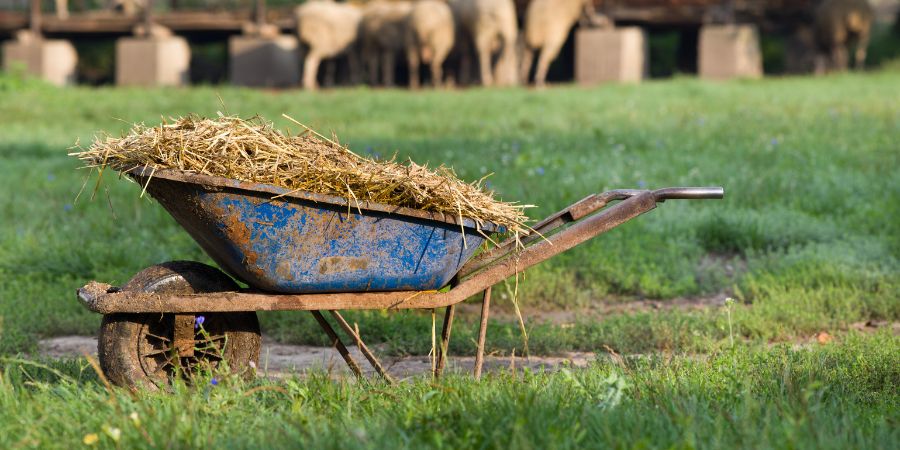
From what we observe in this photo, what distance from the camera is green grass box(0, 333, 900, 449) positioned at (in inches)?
121

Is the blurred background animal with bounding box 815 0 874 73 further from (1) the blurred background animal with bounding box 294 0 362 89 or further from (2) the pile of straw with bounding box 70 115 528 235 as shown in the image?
(2) the pile of straw with bounding box 70 115 528 235

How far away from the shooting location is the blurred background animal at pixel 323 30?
61.6 feet

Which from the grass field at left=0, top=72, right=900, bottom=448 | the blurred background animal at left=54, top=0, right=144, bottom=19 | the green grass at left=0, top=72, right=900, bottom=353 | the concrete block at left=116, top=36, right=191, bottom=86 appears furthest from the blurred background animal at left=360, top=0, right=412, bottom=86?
the green grass at left=0, top=72, right=900, bottom=353

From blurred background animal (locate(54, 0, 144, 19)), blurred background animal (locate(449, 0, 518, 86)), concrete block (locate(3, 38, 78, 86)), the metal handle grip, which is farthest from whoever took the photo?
blurred background animal (locate(54, 0, 144, 19))

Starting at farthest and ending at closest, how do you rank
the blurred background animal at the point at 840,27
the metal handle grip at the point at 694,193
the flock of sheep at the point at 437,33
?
the blurred background animal at the point at 840,27, the flock of sheep at the point at 437,33, the metal handle grip at the point at 694,193

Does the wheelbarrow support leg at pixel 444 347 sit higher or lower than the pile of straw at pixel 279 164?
lower

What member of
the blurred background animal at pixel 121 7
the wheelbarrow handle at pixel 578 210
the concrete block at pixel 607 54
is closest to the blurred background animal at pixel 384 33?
the concrete block at pixel 607 54

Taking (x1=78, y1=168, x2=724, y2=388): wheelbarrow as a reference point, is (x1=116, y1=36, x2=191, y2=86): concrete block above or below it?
below

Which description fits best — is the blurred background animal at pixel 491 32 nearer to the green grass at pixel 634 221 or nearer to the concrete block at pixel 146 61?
the green grass at pixel 634 221

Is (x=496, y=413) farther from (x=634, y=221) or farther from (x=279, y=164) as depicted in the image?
(x=634, y=221)

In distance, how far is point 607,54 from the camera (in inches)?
733

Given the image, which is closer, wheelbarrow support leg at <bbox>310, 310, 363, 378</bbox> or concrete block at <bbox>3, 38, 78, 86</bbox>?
wheelbarrow support leg at <bbox>310, 310, 363, 378</bbox>

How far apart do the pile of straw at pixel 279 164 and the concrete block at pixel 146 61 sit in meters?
16.8

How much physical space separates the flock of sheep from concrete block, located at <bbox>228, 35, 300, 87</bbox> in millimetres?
615
